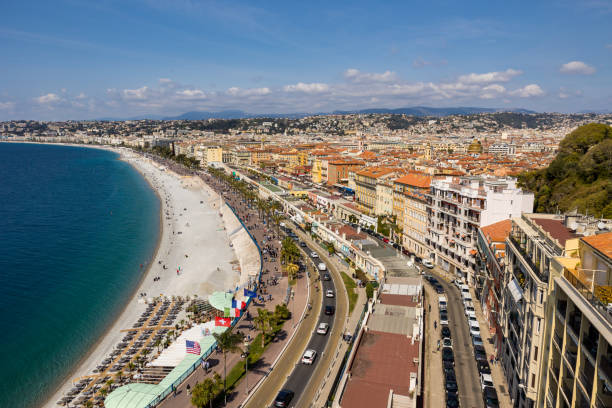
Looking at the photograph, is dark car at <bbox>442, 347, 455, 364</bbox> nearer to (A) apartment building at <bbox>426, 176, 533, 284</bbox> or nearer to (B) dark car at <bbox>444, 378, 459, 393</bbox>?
(B) dark car at <bbox>444, 378, 459, 393</bbox>

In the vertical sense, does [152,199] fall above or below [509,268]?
below

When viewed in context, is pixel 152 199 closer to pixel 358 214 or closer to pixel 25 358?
pixel 358 214

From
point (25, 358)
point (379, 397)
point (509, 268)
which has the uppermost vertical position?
point (509, 268)

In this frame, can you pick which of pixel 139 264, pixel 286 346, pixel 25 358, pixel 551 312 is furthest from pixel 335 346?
pixel 139 264

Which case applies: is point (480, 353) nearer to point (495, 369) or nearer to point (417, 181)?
point (495, 369)

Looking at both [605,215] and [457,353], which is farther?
[605,215]

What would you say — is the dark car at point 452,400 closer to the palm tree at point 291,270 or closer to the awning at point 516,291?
the awning at point 516,291
